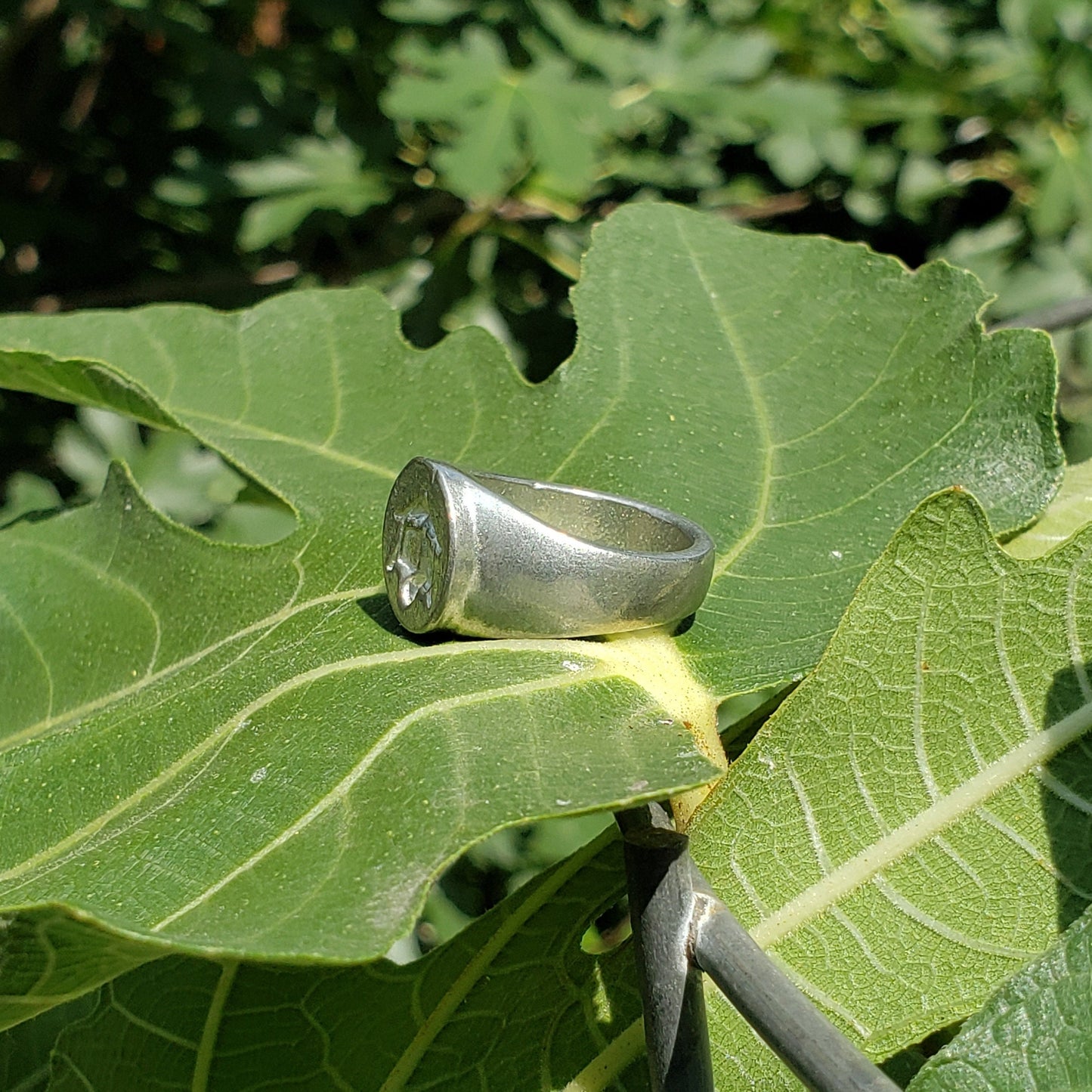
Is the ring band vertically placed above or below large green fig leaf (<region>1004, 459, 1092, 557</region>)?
above

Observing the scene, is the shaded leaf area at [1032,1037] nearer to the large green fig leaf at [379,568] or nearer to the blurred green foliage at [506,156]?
the large green fig leaf at [379,568]

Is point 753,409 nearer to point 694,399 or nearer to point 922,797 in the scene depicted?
point 694,399

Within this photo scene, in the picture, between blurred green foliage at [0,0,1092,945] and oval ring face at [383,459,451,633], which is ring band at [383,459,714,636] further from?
blurred green foliage at [0,0,1092,945]

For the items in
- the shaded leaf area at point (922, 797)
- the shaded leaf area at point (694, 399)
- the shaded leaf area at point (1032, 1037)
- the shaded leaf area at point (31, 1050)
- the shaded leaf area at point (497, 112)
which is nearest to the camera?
the shaded leaf area at point (1032, 1037)

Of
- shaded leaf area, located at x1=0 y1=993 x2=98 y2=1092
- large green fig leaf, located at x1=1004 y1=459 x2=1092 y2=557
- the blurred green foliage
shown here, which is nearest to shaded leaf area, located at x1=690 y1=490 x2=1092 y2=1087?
large green fig leaf, located at x1=1004 y1=459 x2=1092 y2=557

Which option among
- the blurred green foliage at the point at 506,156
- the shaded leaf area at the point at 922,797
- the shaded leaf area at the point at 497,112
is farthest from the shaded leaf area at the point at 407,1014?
the shaded leaf area at the point at 497,112

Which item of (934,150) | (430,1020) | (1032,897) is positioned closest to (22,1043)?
(430,1020)
